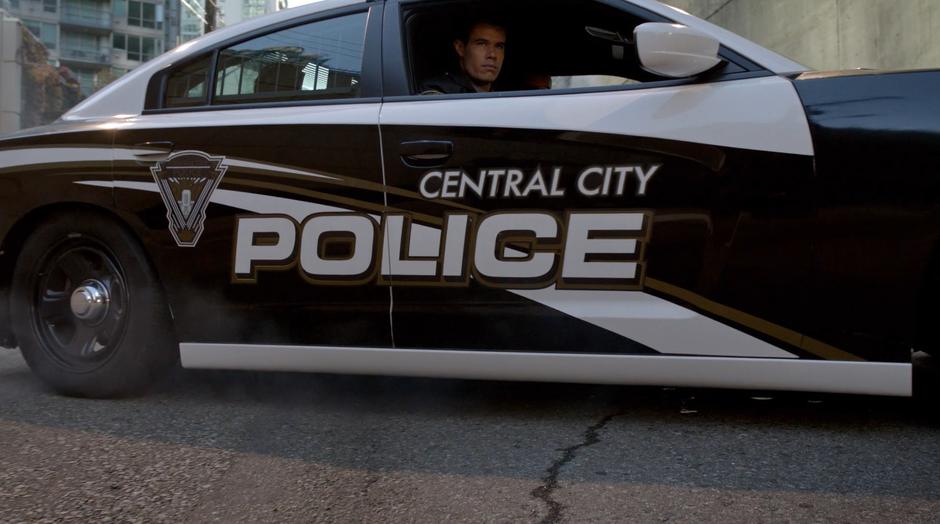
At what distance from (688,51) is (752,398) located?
4.37ft

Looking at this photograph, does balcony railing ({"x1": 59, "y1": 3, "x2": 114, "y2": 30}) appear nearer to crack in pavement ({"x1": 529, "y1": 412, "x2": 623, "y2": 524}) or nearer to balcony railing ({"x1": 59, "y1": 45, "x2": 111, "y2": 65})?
balcony railing ({"x1": 59, "y1": 45, "x2": 111, "y2": 65})

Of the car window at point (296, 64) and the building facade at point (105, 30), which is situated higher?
the building facade at point (105, 30)

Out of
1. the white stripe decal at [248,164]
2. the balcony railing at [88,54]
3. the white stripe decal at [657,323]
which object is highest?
the balcony railing at [88,54]

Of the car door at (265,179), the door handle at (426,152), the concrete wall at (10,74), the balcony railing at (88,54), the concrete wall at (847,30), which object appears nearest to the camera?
the door handle at (426,152)

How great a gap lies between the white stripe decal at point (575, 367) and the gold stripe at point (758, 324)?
3cm

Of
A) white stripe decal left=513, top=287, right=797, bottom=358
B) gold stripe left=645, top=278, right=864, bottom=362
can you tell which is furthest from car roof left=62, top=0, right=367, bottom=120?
gold stripe left=645, top=278, right=864, bottom=362

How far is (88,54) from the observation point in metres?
61.4

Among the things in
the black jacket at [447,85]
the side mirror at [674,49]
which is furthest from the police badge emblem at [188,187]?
the side mirror at [674,49]

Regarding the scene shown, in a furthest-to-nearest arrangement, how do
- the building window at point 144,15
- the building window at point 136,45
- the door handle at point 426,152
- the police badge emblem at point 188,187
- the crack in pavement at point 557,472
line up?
the building window at point 136,45 < the building window at point 144,15 < the police badge emblem at point 188,187 < the door handle at point 426,152 < the crack in pavement at point 557,472

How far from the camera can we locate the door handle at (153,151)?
124 inches

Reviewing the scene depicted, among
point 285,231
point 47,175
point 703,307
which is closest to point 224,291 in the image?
point 285,231

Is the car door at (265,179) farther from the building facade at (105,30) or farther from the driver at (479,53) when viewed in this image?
the building facade at (105,30)

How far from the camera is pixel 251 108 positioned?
3.16 m

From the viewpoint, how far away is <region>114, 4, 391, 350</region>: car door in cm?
297
